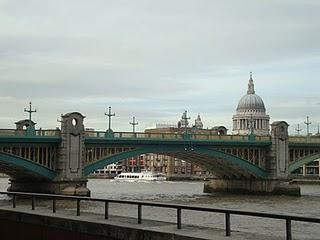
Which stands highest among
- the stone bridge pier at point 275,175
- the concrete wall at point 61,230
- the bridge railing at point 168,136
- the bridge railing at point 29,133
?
the bridge railing at point 168,136

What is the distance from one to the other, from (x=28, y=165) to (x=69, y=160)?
14.8 feet

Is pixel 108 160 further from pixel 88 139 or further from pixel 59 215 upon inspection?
pixel 59 215

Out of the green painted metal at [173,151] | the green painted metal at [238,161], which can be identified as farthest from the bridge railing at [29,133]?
the green painted metal at [238,161]

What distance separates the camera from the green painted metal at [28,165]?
60.6 meters

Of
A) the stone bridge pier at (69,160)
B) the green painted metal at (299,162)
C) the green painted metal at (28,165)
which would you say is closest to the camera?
the green painted metal at (28,165)

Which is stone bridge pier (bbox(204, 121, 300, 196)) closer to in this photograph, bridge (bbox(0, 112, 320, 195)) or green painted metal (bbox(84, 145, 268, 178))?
bridge (bbox(0, 112, 320, 195))

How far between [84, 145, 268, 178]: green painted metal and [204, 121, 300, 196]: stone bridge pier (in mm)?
1249

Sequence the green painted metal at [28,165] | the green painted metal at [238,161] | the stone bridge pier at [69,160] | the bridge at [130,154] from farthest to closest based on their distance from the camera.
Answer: the green painted metal at [238,161] → the stone bridge pier at [69,160] → the bridge at [130,154] → the green painted metal at [28,165]

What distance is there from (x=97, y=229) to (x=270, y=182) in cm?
6693

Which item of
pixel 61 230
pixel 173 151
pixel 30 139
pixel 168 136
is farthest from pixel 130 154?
pixel 61 230

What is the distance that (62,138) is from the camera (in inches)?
2547

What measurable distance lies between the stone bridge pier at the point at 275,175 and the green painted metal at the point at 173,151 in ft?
4.10

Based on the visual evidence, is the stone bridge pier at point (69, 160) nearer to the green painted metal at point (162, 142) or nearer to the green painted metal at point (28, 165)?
the green painted metal at point (28, 165)

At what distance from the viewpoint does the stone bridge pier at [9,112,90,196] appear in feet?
211
